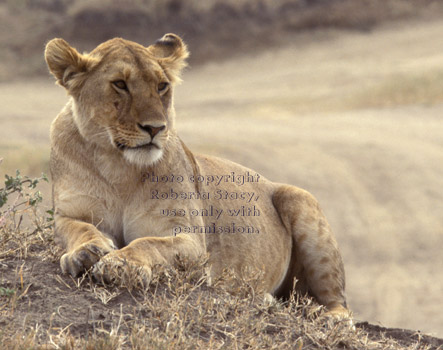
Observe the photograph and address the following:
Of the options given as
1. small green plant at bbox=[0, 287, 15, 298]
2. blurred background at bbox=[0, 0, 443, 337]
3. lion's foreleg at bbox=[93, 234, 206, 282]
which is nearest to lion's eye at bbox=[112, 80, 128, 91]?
lion's foreleg at bbox=[93, 234, 206, 282]

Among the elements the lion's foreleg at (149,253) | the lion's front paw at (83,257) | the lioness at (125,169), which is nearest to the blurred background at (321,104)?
the lioness at (125,169)

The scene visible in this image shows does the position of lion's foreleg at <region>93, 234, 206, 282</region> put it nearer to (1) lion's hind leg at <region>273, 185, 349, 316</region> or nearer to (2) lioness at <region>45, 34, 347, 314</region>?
(2) lioness at <region>45, 34, 347, 314</region>

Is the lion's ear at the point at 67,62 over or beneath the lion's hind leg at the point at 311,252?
over

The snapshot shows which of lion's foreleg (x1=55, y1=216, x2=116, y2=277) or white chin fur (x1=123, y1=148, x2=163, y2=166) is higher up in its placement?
white chin fur (x1=123, y1=148, x2=163, y2=166)

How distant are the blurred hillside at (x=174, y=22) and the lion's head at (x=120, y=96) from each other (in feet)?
72.1

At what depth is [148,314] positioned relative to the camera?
411 centimetres

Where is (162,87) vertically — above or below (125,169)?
above

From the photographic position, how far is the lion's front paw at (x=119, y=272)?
4.32 metres

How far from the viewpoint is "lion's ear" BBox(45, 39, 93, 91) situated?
16.7 feet

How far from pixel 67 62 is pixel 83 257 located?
1408mm

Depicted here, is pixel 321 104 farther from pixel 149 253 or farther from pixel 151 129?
pixel 149 253

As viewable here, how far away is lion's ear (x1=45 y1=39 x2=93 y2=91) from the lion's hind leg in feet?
7.58

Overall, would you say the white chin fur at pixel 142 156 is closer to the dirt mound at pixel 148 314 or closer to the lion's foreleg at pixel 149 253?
the lion's foreleg at pixel 149 253

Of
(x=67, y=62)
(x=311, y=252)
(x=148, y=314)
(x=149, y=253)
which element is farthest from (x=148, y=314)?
(x=311, y=252)
